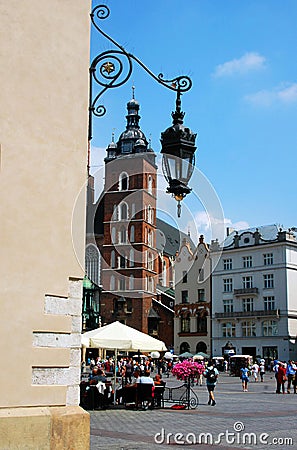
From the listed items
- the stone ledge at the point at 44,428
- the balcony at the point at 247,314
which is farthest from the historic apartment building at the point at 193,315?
the stone ledge at the point at 44,428

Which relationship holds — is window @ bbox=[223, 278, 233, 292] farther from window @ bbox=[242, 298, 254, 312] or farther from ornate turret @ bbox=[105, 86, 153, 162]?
ornate turret @ bbox=[105, 86, 153, 162]

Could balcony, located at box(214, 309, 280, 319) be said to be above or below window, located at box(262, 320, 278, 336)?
above

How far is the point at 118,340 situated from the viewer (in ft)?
58.9

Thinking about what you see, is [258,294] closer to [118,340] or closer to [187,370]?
[187,370]

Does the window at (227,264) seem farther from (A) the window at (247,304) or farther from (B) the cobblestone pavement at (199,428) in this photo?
(B) the cobblestone pavement at (199,428)

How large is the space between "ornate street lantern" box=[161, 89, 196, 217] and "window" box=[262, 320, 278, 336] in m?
52.1

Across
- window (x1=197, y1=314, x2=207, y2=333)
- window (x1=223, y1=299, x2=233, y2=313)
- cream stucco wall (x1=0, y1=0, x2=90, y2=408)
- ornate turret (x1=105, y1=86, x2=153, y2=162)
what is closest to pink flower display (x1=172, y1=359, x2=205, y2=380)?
cream stucco wall (x1=0, y1=0, x2=90, y2=408)

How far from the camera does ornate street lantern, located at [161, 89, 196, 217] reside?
8.57 m

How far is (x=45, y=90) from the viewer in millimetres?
8422

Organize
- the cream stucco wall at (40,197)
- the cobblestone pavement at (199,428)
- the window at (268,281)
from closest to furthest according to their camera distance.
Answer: the cream stucco wall at (40,197), the cobblestone pavement at (199,428), the window at (268,281)

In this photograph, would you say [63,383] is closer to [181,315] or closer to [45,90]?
[45,90]

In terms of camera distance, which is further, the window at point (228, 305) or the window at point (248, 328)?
the window at point (228, 305)

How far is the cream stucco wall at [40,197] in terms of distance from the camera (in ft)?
25.3

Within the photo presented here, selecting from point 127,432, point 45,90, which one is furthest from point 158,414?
point 45,90
